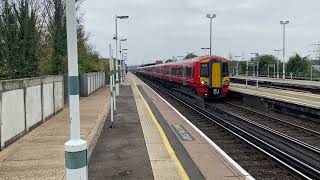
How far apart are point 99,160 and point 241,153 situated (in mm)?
4089

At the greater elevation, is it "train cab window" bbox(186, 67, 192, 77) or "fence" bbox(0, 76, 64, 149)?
"train cab window" bbox(186, 67, 192, 77)

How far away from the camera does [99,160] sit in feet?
34.0

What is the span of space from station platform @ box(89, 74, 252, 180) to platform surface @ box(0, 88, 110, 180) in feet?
2.09

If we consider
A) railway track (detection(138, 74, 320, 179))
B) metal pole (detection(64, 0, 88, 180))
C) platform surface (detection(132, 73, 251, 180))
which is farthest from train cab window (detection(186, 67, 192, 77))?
metal pole (detection(64, 0, 88, 180))

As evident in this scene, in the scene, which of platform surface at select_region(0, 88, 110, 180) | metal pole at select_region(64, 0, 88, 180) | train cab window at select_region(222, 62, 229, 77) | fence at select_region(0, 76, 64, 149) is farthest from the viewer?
train cab window at select_region(222, 62, 229, 77)

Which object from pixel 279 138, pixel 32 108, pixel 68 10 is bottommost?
pixel 279 138

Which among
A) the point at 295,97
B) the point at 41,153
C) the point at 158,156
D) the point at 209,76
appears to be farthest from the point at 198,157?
the point at 209,76

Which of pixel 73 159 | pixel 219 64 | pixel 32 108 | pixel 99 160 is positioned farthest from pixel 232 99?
pixel 73 159

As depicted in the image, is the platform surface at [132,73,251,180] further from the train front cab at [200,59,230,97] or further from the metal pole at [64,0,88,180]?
the train front cab at [200,59,230,97]

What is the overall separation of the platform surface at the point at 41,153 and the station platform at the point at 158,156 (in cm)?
64

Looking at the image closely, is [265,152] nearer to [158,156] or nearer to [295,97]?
[158,156]

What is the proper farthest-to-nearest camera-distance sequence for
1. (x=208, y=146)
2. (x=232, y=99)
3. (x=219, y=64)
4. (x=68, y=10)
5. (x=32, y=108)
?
(x=232, y=99) < (x=219, y=64) < (x=32, y=108) < (x=208, y=146) < (x=68, y=10)

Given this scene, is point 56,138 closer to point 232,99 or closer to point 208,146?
point 208,146

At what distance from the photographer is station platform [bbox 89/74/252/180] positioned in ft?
29.3
